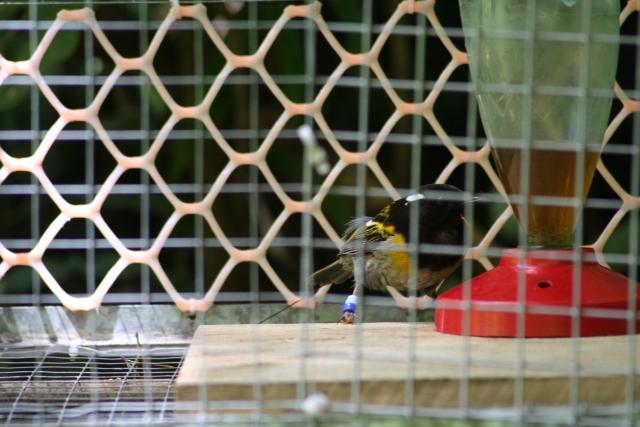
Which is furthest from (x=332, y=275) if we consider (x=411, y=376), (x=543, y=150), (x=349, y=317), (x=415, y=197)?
(x=411, y=376)

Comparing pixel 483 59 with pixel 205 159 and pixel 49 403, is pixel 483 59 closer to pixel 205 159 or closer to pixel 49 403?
pixel 49 403

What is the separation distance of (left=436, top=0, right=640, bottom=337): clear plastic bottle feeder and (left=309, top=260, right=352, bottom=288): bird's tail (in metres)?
1.06

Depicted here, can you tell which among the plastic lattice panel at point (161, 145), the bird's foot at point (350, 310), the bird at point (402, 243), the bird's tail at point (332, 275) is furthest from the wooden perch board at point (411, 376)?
the bird's tail at point (332, 275)

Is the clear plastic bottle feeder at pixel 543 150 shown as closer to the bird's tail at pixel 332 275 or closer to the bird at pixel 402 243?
the bird at pixel 402 243

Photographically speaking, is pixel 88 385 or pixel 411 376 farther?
pixel 88 385

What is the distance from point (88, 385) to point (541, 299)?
826 millimetres

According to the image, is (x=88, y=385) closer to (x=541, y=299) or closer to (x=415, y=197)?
(x=415, y=197)

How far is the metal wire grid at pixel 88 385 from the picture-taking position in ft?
5.65

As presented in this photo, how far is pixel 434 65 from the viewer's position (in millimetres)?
3740

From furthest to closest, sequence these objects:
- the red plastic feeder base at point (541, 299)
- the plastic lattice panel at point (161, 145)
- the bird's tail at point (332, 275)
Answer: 1. the bird's tail at point (332, 275)
2. the plastic lattice panel at point (161, 145)
3. the red plastic feeder base at point (541, 299)

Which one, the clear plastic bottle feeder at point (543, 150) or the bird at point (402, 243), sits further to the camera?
the bird at point (402, 243)

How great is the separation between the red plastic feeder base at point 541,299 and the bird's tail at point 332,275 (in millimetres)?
1094

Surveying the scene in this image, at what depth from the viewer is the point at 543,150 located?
1.95 meters

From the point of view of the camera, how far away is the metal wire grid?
1.72 metres
